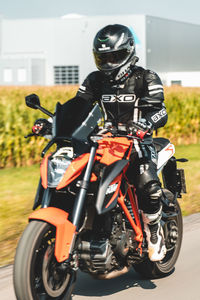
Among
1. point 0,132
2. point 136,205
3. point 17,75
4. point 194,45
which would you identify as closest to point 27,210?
point 136,205

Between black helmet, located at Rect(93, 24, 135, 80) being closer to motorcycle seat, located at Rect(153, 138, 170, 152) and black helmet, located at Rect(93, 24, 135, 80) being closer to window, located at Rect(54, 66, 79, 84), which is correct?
motorcycle seat, located at Rect(153, 138, 170, 152)

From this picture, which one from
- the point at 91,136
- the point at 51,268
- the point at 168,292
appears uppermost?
the point at 91,136

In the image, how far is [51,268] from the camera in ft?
12.5

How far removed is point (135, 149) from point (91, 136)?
0.55 m

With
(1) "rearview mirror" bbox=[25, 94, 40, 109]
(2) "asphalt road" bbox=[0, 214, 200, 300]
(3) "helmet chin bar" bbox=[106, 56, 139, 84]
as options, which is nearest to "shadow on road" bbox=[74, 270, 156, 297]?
(2) "asphalt road" bbox=[0, 214, 200, 300]

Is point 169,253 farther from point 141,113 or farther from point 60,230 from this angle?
point 60,230

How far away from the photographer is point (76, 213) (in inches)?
146

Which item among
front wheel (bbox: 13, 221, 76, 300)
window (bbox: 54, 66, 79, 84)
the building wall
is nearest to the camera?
front wheel (bbox: 13, 221, 76, 300)

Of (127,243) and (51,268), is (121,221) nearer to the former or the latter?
(127,243)

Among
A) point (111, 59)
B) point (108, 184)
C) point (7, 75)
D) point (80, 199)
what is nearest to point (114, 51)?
point (111, 59)

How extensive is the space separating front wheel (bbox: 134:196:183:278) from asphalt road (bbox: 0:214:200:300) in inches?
2.8

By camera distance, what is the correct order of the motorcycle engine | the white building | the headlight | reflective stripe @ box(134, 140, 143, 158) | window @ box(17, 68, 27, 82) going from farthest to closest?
window @ box(17, 68, 27, 82)
the white building
reflective stripe @ box(134, 140, 143, 158)
the motorcycle engine
the headlight

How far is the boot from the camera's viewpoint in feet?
14.9

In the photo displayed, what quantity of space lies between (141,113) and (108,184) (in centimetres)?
101
